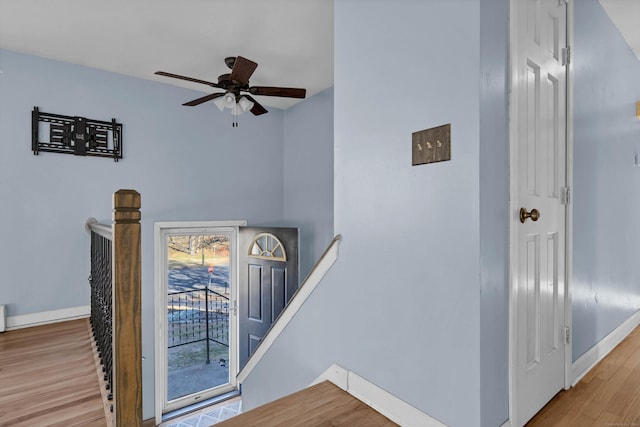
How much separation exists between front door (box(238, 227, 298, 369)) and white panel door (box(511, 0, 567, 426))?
112 inches

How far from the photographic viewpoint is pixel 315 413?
1.57 metres

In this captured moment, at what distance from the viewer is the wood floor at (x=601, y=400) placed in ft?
4.79

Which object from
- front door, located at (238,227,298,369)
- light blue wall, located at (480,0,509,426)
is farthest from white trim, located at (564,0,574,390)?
front door, located at (238,227,298,369)

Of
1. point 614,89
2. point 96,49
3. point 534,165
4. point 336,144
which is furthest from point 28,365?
point 614,89

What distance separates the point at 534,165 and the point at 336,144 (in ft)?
3.07

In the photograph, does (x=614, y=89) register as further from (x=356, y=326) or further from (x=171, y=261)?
(x=171, y=261)

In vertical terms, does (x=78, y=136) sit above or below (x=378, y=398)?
above

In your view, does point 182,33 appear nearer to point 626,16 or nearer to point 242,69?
point 242,69

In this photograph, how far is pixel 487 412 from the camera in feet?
4.09

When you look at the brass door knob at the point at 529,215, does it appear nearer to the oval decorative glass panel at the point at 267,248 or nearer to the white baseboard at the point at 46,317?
the oval decorative glass panel at the point at 267,248

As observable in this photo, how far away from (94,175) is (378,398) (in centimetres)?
344

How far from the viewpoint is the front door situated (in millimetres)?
4207

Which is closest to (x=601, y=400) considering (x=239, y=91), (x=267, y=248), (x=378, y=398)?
(x=378, y=398)

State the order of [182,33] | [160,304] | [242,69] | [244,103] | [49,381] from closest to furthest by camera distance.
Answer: [49,381] → [242,69] → [182,33] → [244,103] → [160,304]
